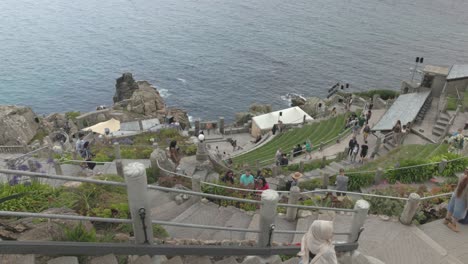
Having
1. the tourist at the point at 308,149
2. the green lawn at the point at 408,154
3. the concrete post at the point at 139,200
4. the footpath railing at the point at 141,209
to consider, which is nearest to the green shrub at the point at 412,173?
the green lawn at the point at 408,154

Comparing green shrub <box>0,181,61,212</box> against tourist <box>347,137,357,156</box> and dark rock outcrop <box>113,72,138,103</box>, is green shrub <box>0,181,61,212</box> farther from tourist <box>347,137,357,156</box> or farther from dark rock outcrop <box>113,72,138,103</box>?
dark rock outcrop <box>113,72,138,103</box>

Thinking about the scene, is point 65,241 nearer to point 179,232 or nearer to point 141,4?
point 179,232

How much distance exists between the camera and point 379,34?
262 ft

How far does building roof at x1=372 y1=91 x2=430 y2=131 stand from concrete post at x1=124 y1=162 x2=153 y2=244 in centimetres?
2368

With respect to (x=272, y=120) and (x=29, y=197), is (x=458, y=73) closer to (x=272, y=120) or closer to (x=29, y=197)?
(x=272, y=120)

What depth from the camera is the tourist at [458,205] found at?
907 centimetres

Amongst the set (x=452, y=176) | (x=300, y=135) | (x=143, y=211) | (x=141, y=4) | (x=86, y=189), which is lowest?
(x=300, y=135)

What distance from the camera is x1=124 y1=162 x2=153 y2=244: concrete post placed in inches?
204

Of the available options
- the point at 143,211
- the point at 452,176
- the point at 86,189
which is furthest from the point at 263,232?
the point at 452,176

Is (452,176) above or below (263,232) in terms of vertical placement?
below

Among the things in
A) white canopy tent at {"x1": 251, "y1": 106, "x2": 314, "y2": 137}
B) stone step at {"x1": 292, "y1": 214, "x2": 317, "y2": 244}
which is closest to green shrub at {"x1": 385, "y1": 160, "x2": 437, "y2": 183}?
stone step at {"x1": 292, "y1": 214, "x2": 317, "y2": 244}

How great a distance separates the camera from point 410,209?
9859mm

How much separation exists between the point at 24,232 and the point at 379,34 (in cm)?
8674

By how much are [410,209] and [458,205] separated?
1.20 metres
